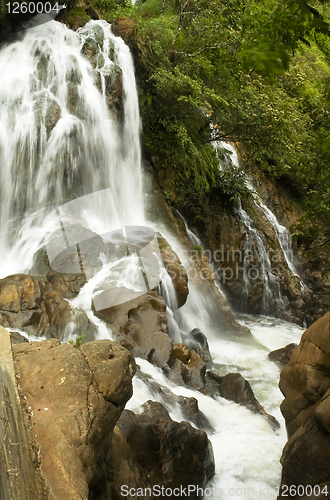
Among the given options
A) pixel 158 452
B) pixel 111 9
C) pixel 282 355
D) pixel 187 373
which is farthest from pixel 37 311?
pixel 111 9

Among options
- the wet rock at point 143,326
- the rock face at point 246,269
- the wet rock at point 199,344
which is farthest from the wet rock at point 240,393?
the rock face at point 246,269

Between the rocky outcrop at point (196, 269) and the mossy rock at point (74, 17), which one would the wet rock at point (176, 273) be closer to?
the rocky outcrop at point (196, 269)

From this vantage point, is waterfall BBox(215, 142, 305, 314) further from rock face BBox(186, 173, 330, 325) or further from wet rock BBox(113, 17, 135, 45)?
wet rock BBox(113, 17, 135, 45)

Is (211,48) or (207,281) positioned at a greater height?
(211,48)

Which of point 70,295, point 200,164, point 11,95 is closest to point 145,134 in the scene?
point 200,164

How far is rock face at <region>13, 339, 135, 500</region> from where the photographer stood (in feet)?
8.82

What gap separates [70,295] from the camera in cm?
720

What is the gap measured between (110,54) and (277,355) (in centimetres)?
929

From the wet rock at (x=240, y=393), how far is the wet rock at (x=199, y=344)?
976 mm

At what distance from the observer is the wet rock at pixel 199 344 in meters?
7.99

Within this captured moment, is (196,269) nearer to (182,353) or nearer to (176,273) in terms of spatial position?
(176,273)

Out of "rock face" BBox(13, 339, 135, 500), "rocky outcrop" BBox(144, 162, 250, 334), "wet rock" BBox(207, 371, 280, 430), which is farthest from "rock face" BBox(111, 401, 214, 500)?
"rocky outcrop" BBox(144, 162, 250, 334)

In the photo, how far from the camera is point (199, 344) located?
8133 millimetres

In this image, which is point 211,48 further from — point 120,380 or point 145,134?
point 120,380
